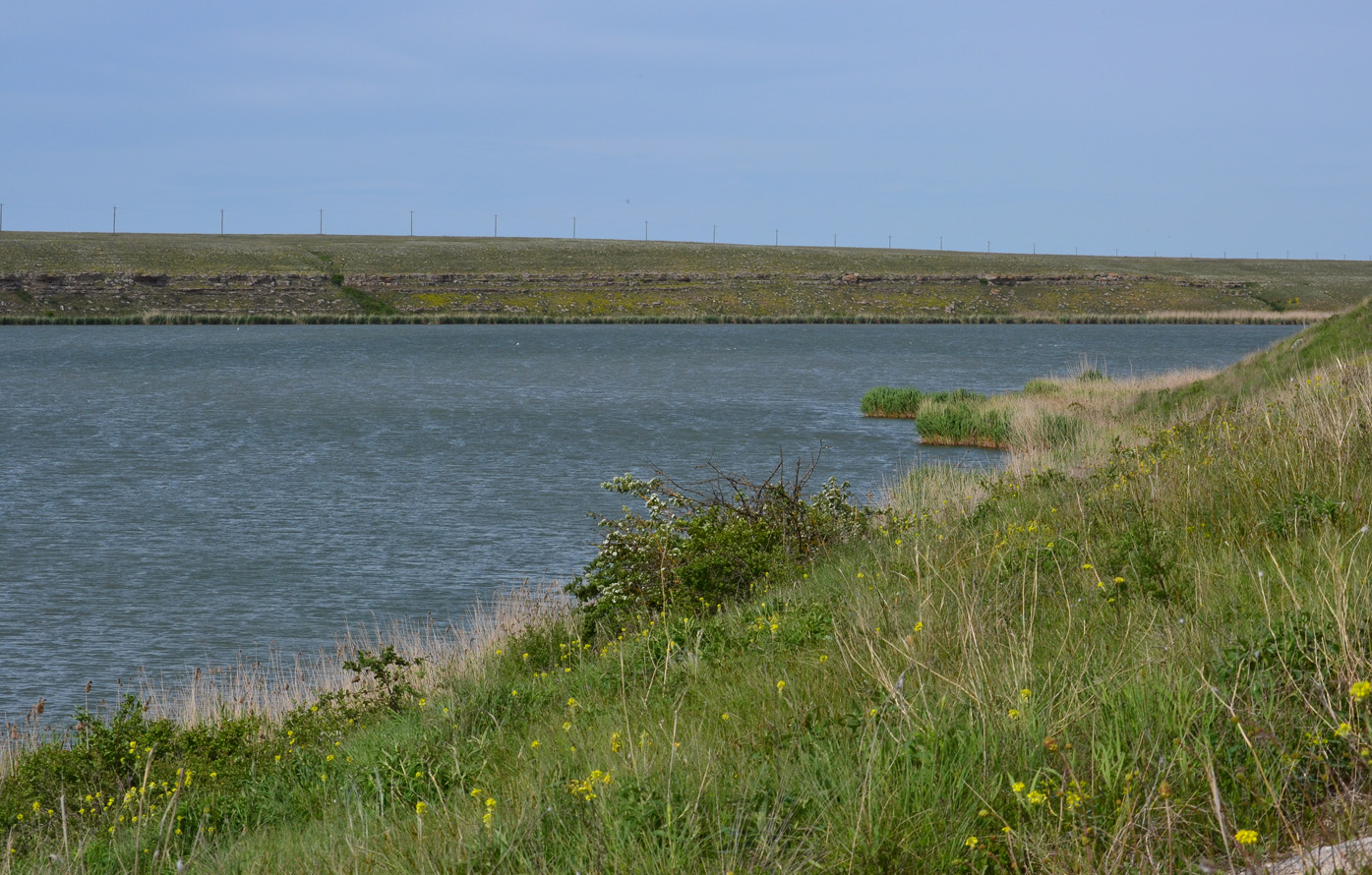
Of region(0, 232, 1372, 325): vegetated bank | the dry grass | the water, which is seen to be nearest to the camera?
the dry grass

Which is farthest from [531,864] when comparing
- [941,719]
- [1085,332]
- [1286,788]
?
[1085,332]

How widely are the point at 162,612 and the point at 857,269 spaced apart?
123477 mm

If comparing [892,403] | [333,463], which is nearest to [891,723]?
[333,463]

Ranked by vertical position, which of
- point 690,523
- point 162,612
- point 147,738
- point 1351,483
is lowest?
point 162,612

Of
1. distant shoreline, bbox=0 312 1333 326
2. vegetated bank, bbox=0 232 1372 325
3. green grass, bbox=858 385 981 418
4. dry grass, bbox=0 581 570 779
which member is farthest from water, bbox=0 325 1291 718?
vegetated bank, bbox=0 232 1372 325

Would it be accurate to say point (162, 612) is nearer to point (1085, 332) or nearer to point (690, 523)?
point (690, 523)

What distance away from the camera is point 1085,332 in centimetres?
9812

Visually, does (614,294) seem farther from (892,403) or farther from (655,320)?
(892,403)

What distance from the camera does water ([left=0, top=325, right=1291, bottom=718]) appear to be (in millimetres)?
15039

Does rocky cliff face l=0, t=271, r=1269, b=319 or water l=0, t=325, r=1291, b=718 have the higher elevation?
rocky cliff face l=0, t=271, r=1269, b=319

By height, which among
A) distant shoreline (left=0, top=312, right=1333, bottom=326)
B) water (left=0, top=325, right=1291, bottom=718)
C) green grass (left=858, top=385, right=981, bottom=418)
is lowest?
water (left=0, top=325, right=1291, bottom=718)

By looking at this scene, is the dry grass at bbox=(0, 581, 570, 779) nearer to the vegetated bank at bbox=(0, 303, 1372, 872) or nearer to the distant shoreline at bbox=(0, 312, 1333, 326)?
the vegetated bank at bbox=(0, 303, 1372, 872)

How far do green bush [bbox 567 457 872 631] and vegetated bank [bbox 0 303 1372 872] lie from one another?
0.05m

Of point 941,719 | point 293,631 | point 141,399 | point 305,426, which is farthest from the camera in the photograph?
point 141,399
